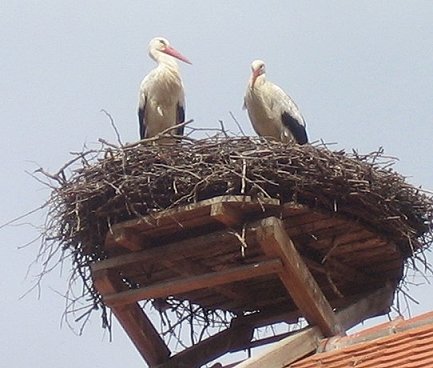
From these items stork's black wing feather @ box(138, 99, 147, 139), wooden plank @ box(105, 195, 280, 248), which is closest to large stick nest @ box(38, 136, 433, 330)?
wooden plank @ box(105, 195, 280, 248)

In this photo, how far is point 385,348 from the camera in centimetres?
460

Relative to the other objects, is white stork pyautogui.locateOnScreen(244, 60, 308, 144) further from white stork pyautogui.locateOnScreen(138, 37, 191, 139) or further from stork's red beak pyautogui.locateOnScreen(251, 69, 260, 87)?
white stork pyautogui.locateOnScreen(138, 37, 191, 139)

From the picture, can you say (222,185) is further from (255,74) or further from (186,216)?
(255,74)

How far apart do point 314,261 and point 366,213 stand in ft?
1.31

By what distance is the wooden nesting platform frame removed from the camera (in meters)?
5.16

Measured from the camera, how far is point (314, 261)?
5.75 meters

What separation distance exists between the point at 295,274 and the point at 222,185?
1.88ft

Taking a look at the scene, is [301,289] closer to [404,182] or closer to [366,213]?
[366,213]

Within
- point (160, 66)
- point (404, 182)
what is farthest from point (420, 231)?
point (160, 66)

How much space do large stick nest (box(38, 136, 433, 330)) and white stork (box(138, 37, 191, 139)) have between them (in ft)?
9.26

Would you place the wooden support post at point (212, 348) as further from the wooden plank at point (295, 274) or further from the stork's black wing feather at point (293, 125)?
the stork's black wing feather at point (293, 125)

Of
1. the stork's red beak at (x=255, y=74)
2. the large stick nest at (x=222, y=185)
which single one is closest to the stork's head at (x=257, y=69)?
the stork's red beak at (x=255, y=74)

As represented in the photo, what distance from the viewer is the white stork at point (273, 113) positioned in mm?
8070

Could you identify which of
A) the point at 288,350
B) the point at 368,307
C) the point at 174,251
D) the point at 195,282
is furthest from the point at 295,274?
the point at 368,307
